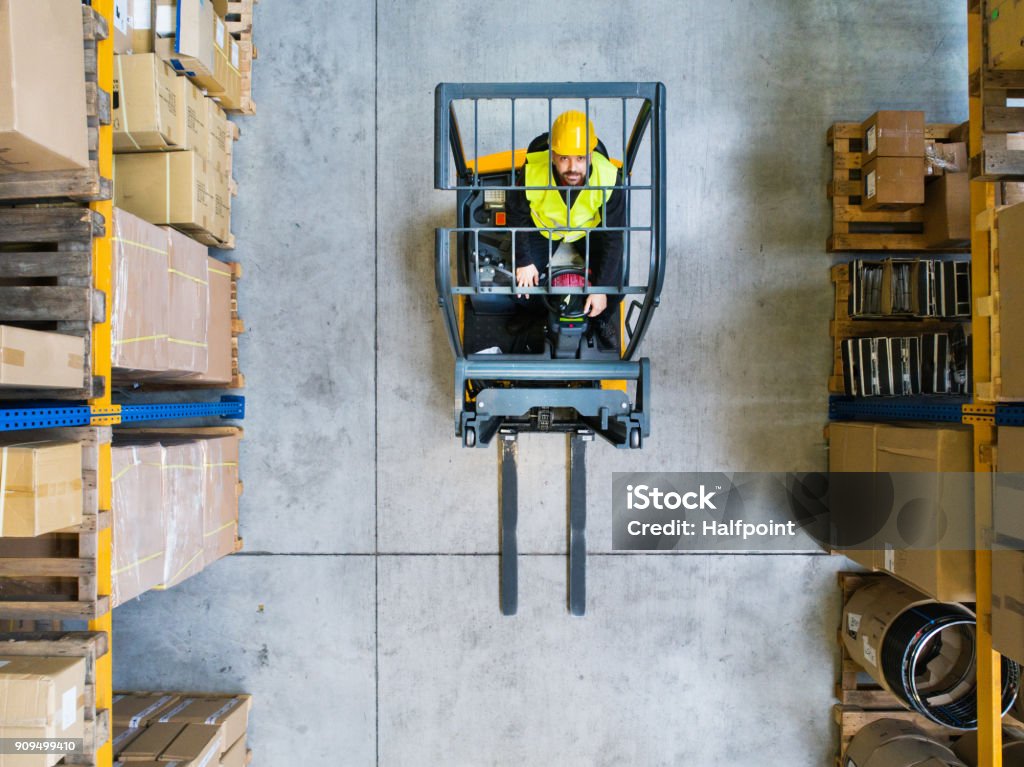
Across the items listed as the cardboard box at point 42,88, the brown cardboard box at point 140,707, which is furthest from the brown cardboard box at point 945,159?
the brown cardboard box at point 140,707

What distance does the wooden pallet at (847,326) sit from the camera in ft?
11.2

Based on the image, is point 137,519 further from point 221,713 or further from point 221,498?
point 221,713

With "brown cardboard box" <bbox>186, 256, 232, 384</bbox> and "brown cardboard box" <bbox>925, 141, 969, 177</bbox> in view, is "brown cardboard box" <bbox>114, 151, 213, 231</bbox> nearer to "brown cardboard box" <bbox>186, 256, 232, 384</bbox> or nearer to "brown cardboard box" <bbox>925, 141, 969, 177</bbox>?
"brown cardboard box" <bbox>186, 256, 232, 384</bbox>

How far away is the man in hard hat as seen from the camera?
8.03 feet

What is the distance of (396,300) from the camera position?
143 inches

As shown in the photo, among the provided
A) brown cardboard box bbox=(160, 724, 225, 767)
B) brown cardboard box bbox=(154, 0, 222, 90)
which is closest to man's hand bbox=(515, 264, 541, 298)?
brown cardboard box bbox=(154, 0, 222, 90)

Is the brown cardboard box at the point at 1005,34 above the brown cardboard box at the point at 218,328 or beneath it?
above

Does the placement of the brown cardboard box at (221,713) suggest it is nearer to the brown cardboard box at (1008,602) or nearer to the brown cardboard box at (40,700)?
the brown cardboard box at (40,700)

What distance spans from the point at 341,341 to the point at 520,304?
1.22m

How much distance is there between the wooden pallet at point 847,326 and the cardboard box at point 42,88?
3667 mm

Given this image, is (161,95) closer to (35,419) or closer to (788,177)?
(35,419)

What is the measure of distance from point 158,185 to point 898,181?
12.6ft

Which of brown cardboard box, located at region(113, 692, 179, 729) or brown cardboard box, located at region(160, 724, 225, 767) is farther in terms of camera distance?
brown cardboard box, located at region(113, 692, 179, 729)

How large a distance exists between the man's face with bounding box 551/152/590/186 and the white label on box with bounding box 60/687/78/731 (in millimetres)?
2771
